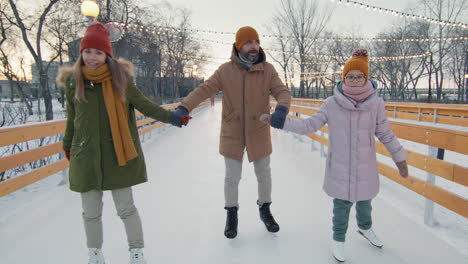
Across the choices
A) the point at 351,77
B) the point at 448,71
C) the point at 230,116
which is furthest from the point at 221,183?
the point at 448,71

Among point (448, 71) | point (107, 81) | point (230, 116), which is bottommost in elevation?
point (230, 116)

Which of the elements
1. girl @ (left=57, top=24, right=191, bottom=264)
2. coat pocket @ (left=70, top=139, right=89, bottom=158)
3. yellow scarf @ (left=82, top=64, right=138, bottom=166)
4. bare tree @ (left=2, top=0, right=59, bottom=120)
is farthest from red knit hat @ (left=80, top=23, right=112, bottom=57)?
bare tree @ (left=2, top=0, right=59, bottom=120)

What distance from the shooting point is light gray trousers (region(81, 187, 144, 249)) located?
6.26 ft

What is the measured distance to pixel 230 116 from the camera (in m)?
2.45

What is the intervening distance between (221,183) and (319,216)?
151 centimetres

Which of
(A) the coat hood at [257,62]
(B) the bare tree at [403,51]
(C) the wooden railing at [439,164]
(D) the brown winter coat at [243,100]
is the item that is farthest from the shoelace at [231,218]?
(B) the bare tree at [403,51]

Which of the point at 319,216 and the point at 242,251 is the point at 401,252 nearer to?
the point at 319,216

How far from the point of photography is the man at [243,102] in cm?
240

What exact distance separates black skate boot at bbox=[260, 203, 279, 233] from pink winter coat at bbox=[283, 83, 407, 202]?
2.05ft

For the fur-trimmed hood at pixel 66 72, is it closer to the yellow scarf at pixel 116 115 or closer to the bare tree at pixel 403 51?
the yellow scarf at pixel 116 115

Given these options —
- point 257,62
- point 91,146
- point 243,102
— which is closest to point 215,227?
point 243,102

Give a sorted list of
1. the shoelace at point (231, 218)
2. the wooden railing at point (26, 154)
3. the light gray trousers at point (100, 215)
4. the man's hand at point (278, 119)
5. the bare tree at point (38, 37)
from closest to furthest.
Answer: the light gray trousers at point (100, 215) < the man's hand at point (278, 119) < the shoelace at point (231, 218) < the wooden railing at point (26, 154) < the bare tree at point (38, 37)

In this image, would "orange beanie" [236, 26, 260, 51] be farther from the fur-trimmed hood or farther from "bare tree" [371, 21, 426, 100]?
"bare tree" [371, 21, 426, 100]

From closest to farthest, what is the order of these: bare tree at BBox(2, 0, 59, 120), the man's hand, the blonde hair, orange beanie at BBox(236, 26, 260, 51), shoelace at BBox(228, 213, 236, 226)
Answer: the blonde hair
the man's hand
orange beanie at BBox(236, 26, 260, 51)
shoelace at BBox(228, 213, 236, 226)
bare tree at BBox(2, 0, 59, 120)
